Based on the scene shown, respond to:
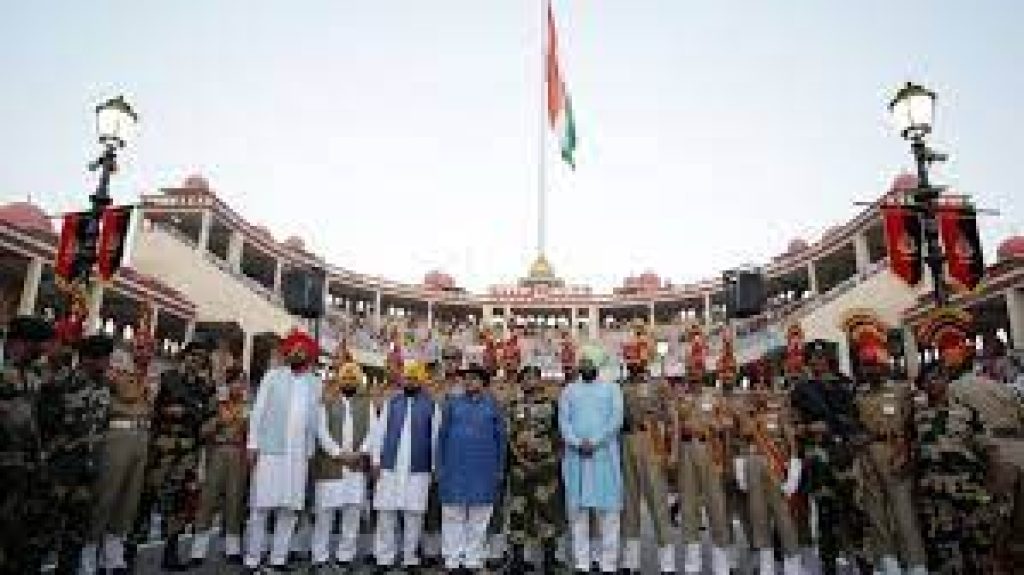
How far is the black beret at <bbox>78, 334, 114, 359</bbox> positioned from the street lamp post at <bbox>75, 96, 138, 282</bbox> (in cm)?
348

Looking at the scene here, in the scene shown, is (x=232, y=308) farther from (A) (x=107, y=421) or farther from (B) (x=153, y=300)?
(A) (x=107, y=421)

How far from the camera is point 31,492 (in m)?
5.43

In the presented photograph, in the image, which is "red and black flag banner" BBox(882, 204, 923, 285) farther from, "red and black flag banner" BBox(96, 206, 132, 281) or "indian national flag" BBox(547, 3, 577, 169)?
"indian national flag" BBox(547, 3, 577, 169)

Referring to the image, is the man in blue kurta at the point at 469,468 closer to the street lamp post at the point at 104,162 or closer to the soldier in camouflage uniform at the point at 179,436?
the soldier in camouflage uniform at the point at 179,436

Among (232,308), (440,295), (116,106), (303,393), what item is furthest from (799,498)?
(440,295)

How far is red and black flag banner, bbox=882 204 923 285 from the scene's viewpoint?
11305 mm

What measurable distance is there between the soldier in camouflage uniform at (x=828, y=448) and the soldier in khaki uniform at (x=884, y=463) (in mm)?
205

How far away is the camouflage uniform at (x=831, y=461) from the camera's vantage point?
271 inches

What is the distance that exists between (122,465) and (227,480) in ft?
3.83

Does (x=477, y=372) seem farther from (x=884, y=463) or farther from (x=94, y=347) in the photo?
(x=884, y=463)

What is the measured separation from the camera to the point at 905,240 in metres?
11.4

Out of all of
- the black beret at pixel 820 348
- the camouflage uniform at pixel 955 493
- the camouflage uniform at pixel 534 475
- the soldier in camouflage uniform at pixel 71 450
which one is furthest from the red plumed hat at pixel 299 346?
the camouflage uniform at pixel 955 493

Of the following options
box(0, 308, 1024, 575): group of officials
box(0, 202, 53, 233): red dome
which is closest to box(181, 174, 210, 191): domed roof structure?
box(0, 202, 53, 233): red dome

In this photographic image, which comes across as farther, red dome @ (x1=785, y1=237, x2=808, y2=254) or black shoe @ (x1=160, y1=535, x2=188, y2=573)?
red dome @ (x1=785, y1=237, x2=808, y2=254)
